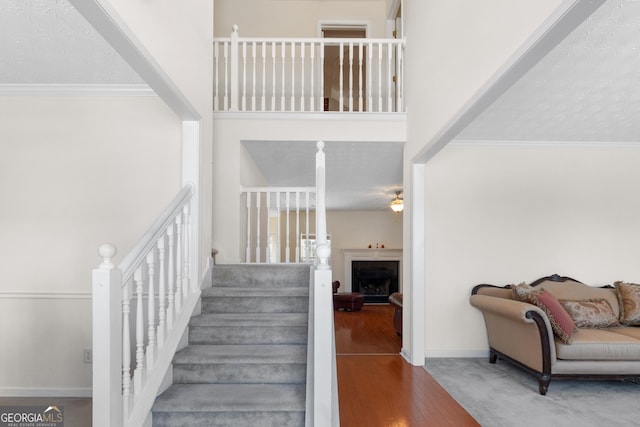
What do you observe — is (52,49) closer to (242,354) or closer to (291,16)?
(242,354)

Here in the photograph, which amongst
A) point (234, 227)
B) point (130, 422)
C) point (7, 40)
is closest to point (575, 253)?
point (234, 227)

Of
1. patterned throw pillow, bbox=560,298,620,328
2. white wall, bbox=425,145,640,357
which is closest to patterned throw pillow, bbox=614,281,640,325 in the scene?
patterned throw pillow, bbox=560,298,620,328

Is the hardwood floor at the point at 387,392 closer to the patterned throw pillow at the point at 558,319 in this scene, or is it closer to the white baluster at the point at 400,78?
the patterned throw pillow at the point at 558,319

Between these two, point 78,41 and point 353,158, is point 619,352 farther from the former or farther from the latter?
point 78,41

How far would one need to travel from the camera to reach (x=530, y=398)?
11.5 feet

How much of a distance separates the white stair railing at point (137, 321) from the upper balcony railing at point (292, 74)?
77.4 inches

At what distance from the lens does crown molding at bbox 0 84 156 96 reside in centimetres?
351

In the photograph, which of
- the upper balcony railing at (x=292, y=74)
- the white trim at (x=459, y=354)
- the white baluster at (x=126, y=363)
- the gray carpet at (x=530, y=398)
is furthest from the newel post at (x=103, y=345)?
the white trim at (x=459, y=354)

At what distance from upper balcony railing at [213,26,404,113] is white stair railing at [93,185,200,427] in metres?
1.97

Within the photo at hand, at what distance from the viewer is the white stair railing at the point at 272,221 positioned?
412 cm

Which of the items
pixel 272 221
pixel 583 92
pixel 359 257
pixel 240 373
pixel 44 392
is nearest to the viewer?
pixel 240 373

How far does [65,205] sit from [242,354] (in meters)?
2.11

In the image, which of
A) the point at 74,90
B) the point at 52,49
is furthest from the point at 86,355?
the point at 52,49

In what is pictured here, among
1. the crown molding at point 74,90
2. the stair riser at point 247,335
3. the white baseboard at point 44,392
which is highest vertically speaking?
the crown molding at point 74,90
